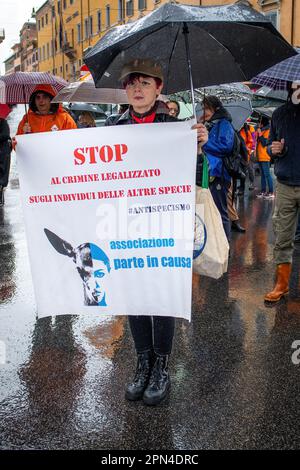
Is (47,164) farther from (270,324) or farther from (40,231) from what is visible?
(270,324)

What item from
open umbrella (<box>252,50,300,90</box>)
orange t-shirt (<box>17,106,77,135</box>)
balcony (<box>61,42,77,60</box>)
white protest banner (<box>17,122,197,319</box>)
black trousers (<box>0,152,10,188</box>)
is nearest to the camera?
white protest banner (<box>17,122,197,319</box>)

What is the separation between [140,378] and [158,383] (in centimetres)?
13

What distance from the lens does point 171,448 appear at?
2836mm

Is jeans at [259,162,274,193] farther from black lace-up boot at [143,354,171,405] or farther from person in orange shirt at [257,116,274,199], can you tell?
black lace-up boot at [143,354,171,405]

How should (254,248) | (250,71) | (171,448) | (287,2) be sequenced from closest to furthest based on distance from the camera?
(171,448)
(250,71)
(254,248)
(287,2)

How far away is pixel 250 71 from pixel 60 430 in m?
2.59

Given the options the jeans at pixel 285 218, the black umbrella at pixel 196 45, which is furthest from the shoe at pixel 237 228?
the black umbrella at pixel 196 45

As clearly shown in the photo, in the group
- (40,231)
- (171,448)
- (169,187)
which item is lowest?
(171,448)

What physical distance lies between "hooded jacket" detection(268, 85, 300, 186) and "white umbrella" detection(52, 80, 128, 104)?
2200 mm

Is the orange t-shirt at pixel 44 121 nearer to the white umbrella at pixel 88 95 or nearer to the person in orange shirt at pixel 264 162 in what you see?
the white umbrella at pixel 88 95

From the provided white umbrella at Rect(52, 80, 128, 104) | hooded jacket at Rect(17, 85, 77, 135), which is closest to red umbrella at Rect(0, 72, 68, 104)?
white umbrella at Rect(52, 80, 128, 104)

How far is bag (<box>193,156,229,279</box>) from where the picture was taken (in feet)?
10.8

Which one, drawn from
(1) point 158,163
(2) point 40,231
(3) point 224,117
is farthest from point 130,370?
(3) point 224,117

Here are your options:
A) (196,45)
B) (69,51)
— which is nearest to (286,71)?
(196,45)
